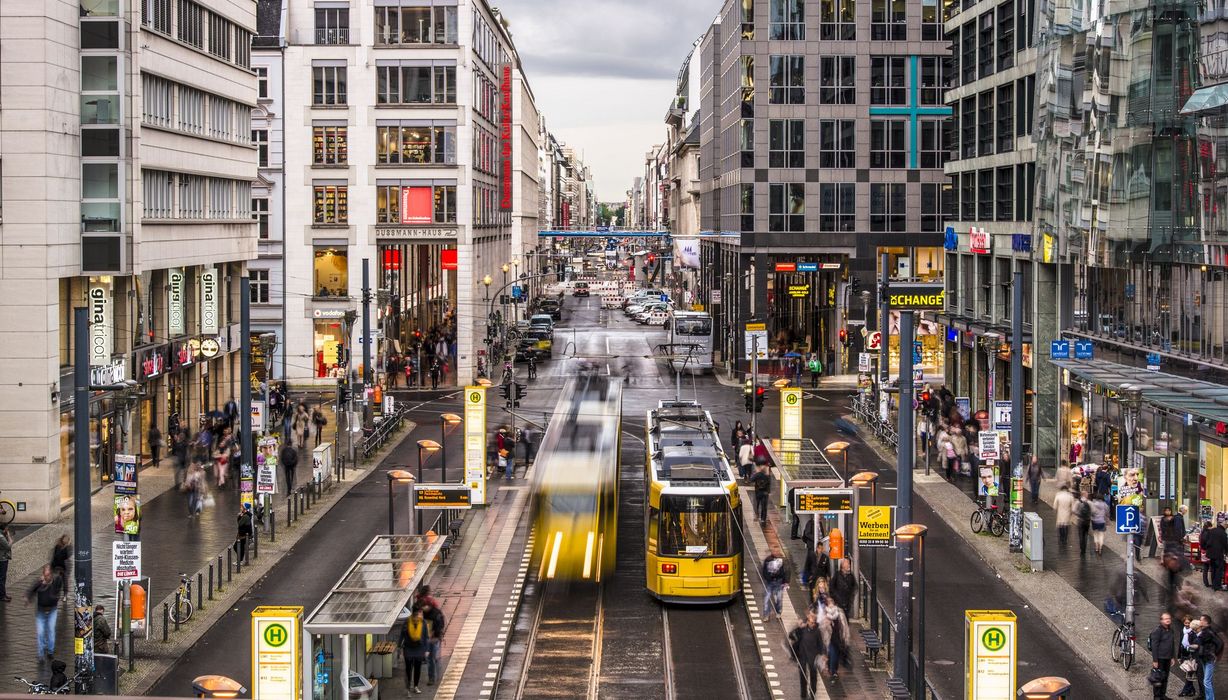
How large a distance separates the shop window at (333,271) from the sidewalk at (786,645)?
4638 cm

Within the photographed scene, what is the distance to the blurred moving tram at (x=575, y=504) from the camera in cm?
3206

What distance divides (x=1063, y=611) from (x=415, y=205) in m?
56.7

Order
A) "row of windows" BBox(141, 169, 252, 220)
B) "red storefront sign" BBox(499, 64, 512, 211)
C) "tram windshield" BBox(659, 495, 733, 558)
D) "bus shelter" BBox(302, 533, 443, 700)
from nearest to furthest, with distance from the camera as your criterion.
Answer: "bus shelter" BBox(302, 533, 443, 700) → "tram windshield" BBox(659, 495, 733, 558) → "row of windows" BBox(141, 169, 252, 220) → "red storefront sign" BBox(499, 64, 512, 211)

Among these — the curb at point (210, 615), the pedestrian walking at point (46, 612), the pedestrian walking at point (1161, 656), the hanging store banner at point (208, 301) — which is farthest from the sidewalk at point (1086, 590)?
the hanging store banner at point (208, 301)

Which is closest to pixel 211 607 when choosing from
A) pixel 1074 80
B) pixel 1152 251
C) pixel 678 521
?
pixel 678 521

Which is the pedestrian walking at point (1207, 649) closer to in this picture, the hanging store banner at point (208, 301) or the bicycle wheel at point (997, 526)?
the bicycle wheel at point (997, 526)

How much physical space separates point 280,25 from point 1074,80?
48589 millimetres

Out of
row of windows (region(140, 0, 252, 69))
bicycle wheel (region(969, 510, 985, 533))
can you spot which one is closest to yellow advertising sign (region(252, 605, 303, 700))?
bicycle wheel (region(969, 510, 985, 533))

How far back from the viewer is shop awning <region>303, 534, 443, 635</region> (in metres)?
21.3

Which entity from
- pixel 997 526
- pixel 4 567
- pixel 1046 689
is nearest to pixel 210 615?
pixel 4 567

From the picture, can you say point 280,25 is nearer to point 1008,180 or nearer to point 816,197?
point 816,197

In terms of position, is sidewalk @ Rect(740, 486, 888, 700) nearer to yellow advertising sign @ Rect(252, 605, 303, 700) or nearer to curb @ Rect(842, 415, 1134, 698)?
curb @ Rect(842, 415, 1134, 698)

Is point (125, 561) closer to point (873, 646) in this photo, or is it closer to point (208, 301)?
point (873, 646)

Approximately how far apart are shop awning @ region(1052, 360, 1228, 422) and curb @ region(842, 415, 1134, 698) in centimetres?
505
